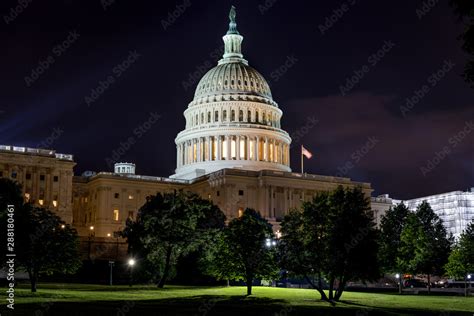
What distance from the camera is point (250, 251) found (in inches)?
2470

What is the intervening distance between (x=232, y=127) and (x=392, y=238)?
78431 millimetres

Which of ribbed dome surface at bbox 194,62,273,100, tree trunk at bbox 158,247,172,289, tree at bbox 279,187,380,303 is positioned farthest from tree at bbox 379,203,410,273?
ribbed dome surface at bbox 194,62,273,100

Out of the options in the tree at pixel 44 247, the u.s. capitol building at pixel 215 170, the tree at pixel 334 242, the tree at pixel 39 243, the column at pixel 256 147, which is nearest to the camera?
the tree at pixel 334 242

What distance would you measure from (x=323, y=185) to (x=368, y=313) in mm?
104486

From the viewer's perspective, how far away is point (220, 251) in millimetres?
65000

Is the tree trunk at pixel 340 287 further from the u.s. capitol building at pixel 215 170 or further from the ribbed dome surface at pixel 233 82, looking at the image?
the ribbed dome surface at pixel 233 82

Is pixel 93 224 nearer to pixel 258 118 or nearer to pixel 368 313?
pixel 258 118

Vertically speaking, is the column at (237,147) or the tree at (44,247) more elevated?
the column at (237,147)

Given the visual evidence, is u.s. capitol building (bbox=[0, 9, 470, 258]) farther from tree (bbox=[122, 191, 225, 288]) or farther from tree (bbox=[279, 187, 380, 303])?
tree (bbox=[279, 187, 380, 303])

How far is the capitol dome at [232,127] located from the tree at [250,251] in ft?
301

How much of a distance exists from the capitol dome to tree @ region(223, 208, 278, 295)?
301 ft

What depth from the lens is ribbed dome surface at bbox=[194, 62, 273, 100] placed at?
Answer: 550ft

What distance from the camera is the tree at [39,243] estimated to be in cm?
5685

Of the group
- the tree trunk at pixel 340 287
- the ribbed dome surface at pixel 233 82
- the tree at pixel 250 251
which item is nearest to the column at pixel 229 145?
the ribbed dome surface at pixel 233 82
